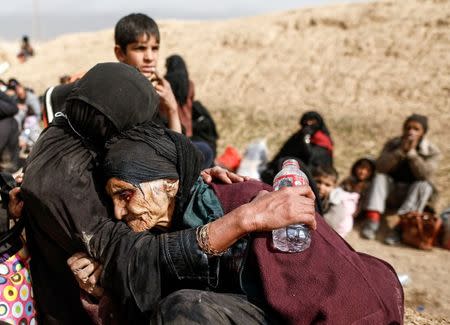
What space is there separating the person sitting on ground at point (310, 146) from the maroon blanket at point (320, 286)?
4.44 metres

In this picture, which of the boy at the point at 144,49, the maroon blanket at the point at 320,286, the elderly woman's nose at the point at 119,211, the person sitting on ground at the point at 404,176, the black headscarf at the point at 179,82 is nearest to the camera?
the maroon blanket at the point at 320,286

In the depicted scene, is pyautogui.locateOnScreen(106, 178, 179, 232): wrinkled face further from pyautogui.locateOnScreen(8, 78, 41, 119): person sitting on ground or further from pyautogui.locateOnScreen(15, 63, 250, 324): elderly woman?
pyautogui.locateOnScreen(8, 78, 41, 119): person sitting on ground

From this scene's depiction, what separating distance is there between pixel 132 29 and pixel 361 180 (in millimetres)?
4284

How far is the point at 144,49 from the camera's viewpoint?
3.65 meters

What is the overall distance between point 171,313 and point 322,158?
5.12m

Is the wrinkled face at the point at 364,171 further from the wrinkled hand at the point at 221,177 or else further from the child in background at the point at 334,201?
the wrinkled hand at the point at 221,177

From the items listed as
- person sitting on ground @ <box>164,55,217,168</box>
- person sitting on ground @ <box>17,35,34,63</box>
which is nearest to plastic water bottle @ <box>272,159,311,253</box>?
person sitting on ground @ <box>164,55,217,168</box>

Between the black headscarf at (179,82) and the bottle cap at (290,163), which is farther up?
the bottle cap at (290,163)

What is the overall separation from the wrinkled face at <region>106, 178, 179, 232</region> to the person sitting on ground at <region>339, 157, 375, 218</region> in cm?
505

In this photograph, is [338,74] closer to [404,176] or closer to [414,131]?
[404,176]

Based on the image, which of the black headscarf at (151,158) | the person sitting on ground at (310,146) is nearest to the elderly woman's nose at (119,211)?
the black headscarf at (151,158)

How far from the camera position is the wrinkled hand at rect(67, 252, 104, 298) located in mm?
2104

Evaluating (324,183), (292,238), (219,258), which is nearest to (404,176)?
(324,183)

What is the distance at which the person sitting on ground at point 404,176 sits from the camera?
21.0 ft
